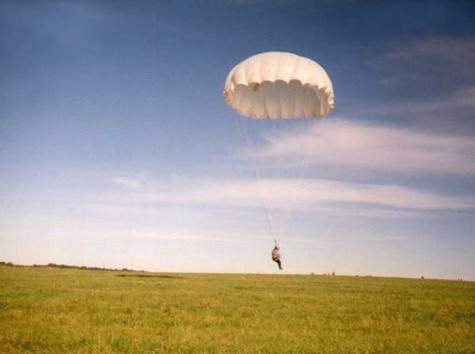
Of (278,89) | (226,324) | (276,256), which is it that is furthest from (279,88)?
(226,324)

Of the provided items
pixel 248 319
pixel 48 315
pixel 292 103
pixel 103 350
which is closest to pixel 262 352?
pixel 103 350

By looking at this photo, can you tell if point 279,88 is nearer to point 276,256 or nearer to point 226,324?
point 276,256

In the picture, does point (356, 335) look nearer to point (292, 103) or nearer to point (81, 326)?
point (81, 326)

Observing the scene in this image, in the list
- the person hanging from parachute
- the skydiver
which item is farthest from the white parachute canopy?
the skydiver

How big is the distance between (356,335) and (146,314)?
20.8 feet

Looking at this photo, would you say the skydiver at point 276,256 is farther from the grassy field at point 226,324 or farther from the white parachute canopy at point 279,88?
the white parachute canopy at point 279,88

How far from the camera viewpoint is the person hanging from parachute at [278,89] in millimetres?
18441

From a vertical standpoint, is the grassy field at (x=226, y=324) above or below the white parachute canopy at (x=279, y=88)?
below

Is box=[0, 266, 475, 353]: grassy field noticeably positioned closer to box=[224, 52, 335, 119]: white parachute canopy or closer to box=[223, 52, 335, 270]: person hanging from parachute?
box=[223, 52, 335, 270]: person hanging from parachute

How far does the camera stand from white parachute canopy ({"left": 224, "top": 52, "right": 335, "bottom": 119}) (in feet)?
60.5

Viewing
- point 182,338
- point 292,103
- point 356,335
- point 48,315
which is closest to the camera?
point 182,338

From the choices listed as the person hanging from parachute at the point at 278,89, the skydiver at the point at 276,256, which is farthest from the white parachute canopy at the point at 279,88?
the skydiver at the point at 276,256

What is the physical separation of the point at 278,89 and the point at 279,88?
76mm

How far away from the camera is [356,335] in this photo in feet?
42.2
